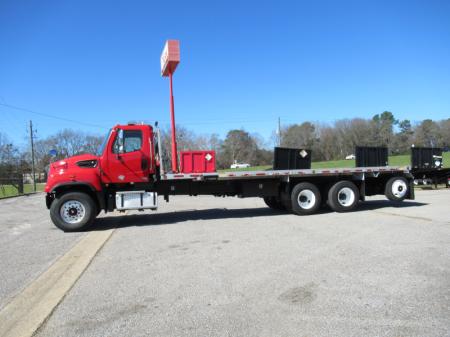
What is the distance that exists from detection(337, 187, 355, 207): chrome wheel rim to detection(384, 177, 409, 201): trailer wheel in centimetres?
154

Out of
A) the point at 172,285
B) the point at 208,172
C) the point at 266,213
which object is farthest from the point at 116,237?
the point at 266,213

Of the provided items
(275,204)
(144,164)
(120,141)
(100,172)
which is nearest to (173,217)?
(144,164)

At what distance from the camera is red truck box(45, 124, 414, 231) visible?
32.4ft

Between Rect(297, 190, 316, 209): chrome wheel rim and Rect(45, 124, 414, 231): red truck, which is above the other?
Rect(45, 124, 414, 231): red truck

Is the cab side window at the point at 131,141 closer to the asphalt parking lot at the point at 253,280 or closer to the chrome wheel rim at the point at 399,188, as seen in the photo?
the asphalt parking lot at the point at 253,280

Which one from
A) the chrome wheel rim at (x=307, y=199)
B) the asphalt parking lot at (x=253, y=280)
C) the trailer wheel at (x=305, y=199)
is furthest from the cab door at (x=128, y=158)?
the chrome wheel rim at (x=307, y=199)

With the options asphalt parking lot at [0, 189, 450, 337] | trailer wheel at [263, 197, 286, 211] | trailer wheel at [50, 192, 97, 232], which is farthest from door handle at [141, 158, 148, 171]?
trailer wheel at [263, 197, 286, 211]

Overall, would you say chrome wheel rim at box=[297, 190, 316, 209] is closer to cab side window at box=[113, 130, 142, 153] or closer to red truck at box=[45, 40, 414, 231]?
red truck at box=[45, 40, 414, 231]

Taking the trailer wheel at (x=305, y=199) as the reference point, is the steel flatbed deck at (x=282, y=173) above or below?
above

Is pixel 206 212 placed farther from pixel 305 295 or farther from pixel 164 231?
pixel 305 295

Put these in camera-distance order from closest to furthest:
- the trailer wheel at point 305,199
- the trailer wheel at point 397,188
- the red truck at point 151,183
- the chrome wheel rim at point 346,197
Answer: the red truck at point 151,183
the trailer wheel at point 305,199
the chrome wheel rim at point 346,197
the trailer wheel at point 397,188

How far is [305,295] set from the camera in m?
4.46

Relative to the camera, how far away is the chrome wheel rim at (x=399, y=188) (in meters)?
12.7

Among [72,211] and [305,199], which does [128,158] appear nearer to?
[72,211]
